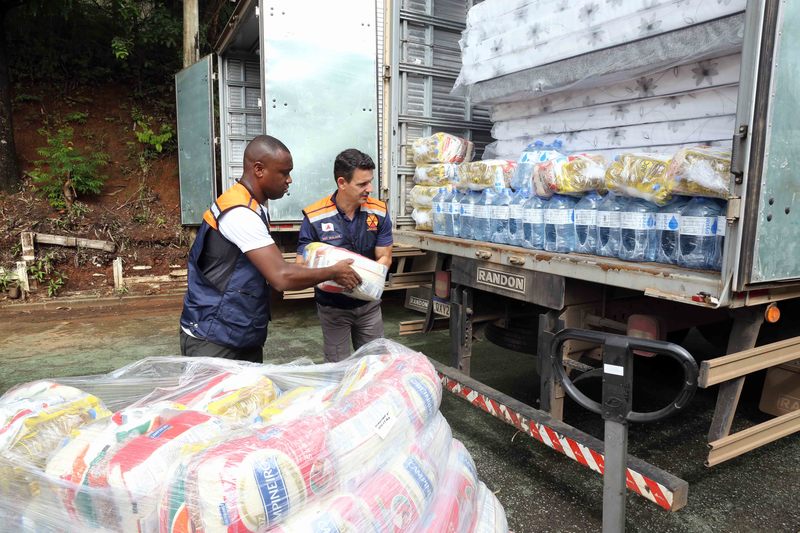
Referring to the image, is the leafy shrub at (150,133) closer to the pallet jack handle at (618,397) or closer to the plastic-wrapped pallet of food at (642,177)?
the plastic-wrapped pallet of food at (642,177)

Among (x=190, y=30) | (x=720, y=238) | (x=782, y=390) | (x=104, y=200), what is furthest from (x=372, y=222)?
(x=104, y=200)

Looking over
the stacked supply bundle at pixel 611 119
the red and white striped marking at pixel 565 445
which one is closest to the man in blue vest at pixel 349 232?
the red and white striped marking at pixel 565 445

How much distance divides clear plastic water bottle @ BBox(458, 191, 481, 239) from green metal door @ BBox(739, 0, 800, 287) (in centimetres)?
186

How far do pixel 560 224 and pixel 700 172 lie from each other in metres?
0.85

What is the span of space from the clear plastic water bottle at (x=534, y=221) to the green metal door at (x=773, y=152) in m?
1.24

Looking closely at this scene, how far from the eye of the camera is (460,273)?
3650 millimetres

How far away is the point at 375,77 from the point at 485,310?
3.25 metres

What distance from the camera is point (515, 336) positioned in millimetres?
3822

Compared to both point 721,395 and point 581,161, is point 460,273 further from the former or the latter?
point 721,395

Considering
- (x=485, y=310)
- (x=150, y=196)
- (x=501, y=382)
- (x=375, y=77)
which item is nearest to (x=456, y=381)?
(x=485, y=310)

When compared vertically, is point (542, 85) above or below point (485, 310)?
above

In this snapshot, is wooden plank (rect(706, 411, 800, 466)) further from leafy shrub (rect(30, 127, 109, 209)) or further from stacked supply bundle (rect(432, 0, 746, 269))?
leafy shrub (rect(30, 127, 109, 209))

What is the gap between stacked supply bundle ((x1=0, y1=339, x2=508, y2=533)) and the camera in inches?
45.8

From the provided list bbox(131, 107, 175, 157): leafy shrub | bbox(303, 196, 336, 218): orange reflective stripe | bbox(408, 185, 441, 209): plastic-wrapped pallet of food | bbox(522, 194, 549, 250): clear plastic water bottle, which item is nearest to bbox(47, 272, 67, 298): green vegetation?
bbox(131, 107, 175, 157): leafy shrub
